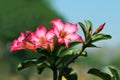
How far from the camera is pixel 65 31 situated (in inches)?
103

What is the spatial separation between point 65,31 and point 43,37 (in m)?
0.11

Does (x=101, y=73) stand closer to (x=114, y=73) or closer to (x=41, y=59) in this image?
(x=114, y=73)

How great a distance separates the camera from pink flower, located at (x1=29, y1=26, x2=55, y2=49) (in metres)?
2.50

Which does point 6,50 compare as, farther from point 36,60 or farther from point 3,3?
point 36,60

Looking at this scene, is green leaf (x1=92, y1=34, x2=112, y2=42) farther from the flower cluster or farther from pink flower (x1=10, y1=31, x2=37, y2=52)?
pink flower (x1=10, y1=31, x2=37, y2=52)

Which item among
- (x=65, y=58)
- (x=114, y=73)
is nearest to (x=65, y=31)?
(x=65, y=58)

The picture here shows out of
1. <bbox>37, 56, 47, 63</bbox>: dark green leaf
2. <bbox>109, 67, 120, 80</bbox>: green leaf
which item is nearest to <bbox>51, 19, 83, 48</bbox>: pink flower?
<bbox>37, 56, 47, 63</bbox>: dark green leaf

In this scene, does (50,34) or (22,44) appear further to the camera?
(22,44)

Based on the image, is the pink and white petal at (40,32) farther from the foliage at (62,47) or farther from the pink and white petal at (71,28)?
the pink and white petal at (71,28)

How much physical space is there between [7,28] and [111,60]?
1171 cm

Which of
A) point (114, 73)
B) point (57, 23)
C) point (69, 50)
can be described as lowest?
point (114, 73)

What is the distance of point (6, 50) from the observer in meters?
40.7

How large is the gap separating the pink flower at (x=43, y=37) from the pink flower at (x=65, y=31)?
3cm

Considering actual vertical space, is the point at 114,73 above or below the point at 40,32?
below
